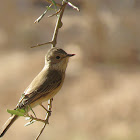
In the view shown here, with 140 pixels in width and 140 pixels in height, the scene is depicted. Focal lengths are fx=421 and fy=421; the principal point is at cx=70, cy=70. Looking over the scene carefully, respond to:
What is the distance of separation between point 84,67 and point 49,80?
18.8 feet

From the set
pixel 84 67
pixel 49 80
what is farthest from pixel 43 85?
pixel 84 67

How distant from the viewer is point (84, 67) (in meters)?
7.73

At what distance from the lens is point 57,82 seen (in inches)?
79.0

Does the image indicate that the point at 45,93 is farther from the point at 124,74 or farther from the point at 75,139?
the point at 124,74

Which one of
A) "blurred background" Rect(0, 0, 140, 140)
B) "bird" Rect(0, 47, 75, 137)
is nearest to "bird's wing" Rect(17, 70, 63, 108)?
"bird" Rect(0, 47, 75, 137)

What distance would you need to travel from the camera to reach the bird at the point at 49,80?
1.92 m

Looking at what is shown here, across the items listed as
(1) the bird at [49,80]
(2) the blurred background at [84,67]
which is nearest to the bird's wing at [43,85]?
(1) the bird at [49,80]

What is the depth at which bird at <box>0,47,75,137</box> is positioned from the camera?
75.7 inches

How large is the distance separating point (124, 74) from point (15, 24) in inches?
103

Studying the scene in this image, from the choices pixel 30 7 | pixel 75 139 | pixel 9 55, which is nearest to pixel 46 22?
pixel 30 7

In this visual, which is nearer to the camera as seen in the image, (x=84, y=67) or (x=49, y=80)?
(x=49, y=80)

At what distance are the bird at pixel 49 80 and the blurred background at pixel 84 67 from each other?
377cm

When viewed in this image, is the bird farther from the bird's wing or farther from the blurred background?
the blurred background

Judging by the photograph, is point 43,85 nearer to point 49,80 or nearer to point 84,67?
point 49,80
